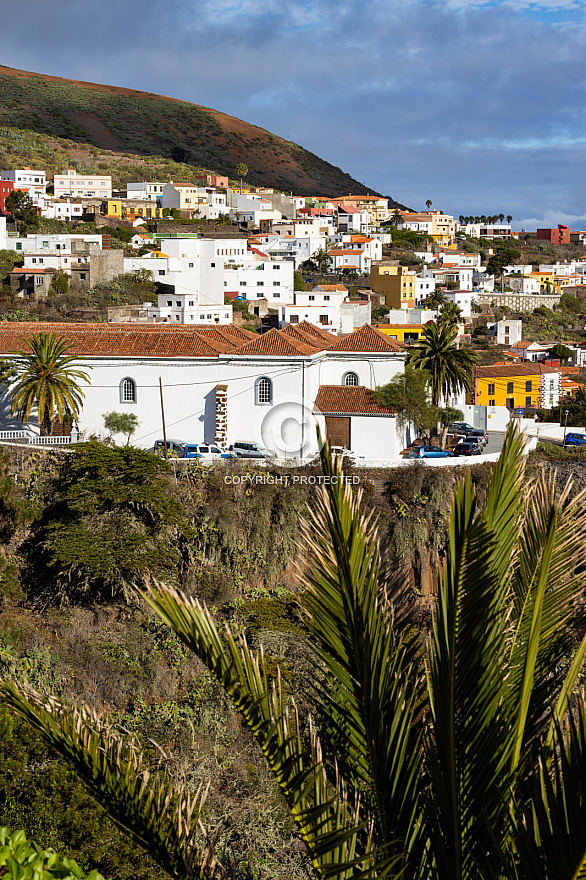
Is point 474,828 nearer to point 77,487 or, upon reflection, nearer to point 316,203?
point 77,487

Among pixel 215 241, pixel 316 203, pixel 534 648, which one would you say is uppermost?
pixel 316 203

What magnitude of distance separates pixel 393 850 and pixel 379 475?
2147 centimetres

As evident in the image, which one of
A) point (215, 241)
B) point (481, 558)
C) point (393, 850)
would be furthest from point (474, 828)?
point (215, 241)

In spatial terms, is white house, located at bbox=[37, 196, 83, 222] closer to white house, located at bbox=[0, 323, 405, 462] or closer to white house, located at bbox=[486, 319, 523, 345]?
white house, located at bbox=[486, 319, 523, 345]

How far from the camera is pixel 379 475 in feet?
82.5

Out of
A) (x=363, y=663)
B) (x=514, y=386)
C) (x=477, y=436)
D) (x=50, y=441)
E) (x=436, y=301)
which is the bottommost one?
(x=477, y=436)

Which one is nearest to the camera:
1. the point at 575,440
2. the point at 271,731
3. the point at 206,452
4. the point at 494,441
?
the point at 271,731

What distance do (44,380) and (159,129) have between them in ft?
457

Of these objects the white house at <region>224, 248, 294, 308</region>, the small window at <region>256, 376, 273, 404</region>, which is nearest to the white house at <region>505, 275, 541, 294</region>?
the white house at <region>224, 248, 294, 308</region>

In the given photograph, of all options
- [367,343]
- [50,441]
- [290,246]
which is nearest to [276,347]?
[367,343]

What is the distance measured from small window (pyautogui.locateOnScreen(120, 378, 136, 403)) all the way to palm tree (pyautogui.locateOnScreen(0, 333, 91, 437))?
1278 millimetres

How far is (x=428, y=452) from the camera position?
2741 cm

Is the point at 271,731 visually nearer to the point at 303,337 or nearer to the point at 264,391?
the point at 264,391

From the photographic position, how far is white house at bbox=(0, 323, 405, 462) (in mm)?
27094
